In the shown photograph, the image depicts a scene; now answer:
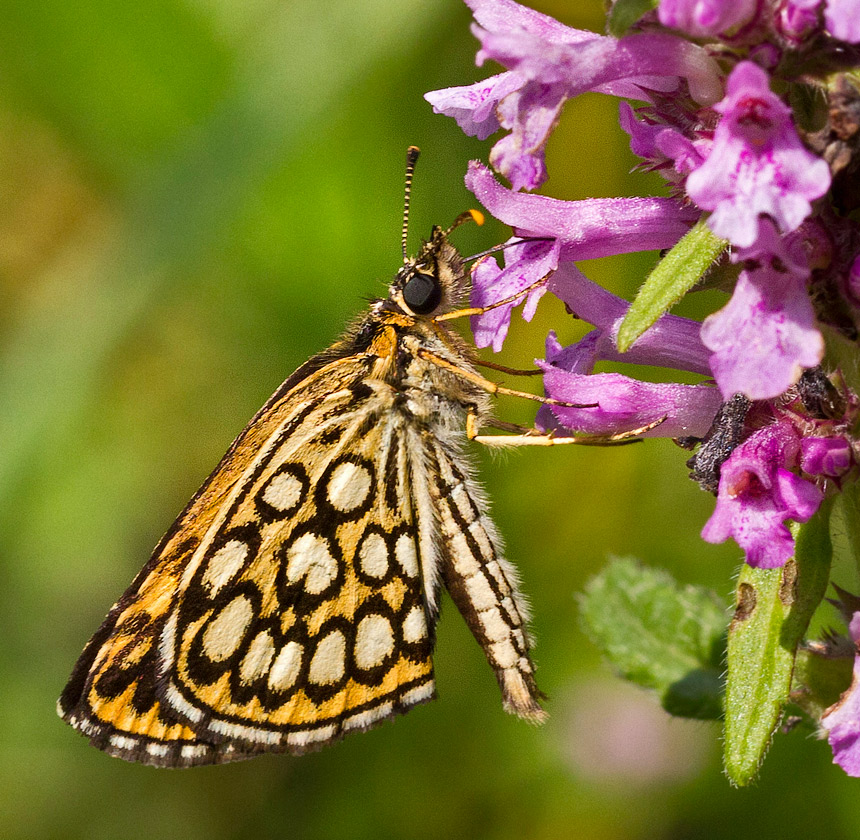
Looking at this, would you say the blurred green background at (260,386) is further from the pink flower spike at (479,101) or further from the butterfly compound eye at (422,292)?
the pink flower spike at (479,101)

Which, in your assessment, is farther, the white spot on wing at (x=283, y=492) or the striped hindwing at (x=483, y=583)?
the white spot on wing at (x=283, y=492)

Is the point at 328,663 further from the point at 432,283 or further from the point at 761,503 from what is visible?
the point at 761,503

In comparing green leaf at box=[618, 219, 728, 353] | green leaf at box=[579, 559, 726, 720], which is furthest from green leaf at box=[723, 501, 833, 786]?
green leaf at box=[579, 559, 726, 720]

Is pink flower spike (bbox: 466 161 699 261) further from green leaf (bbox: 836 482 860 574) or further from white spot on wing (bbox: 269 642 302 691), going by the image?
white spot on wing (bbox: 269 642 302 691)

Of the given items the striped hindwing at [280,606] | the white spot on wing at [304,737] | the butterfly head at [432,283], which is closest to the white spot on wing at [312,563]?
the striped hindwing at [280,606]

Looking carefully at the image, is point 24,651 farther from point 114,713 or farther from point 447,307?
point 447,307

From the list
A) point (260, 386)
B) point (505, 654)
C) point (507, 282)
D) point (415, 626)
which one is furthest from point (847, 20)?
point (260, 386)

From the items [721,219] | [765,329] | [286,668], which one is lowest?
[286,668]
